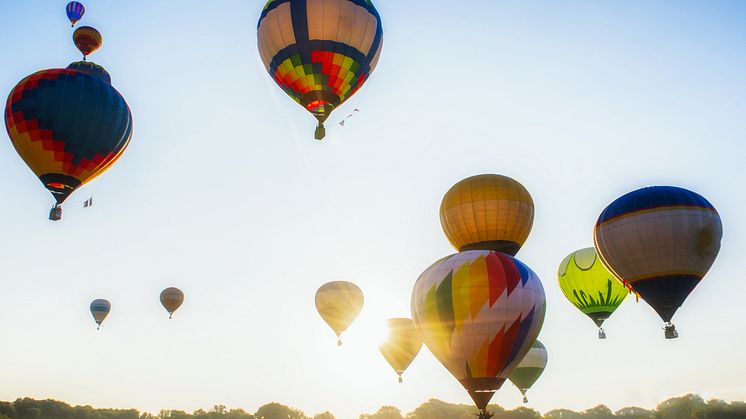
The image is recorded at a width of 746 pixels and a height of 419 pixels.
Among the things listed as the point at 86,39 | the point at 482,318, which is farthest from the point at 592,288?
the point at 86,39

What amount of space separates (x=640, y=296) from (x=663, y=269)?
124 centimetres

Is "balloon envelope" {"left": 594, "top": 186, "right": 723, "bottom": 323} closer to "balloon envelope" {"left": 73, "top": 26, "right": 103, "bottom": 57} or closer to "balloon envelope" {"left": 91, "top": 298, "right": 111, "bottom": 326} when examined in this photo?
"balloon envelope" {"left": 73, "top": 26, "right": 103, "bottom": 57}

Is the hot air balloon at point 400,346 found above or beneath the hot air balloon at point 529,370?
above

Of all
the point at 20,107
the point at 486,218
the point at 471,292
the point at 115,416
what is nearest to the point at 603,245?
the point at 486,218

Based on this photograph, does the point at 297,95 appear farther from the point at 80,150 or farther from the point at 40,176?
the point at 40,176

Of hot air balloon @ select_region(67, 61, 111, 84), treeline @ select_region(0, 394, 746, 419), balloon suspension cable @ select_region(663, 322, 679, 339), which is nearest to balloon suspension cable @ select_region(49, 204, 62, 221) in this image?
hot air balloon @ select_region(67, 61, 111, 84)

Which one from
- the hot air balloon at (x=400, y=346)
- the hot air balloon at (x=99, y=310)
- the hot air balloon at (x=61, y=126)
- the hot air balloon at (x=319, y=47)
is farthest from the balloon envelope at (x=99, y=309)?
the hot air balloon at (x=319, y=47)

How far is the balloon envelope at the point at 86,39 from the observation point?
22469mm

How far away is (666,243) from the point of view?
701 inches

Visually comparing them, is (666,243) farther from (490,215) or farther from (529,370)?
(529,370)

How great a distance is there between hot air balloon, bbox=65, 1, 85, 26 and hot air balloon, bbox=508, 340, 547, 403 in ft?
78.6

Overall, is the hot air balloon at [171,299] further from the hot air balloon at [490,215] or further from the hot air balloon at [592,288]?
the hot air balloon at [592,288]

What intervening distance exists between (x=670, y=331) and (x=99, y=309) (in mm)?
33180

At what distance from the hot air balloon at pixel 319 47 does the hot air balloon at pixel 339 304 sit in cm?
1562
